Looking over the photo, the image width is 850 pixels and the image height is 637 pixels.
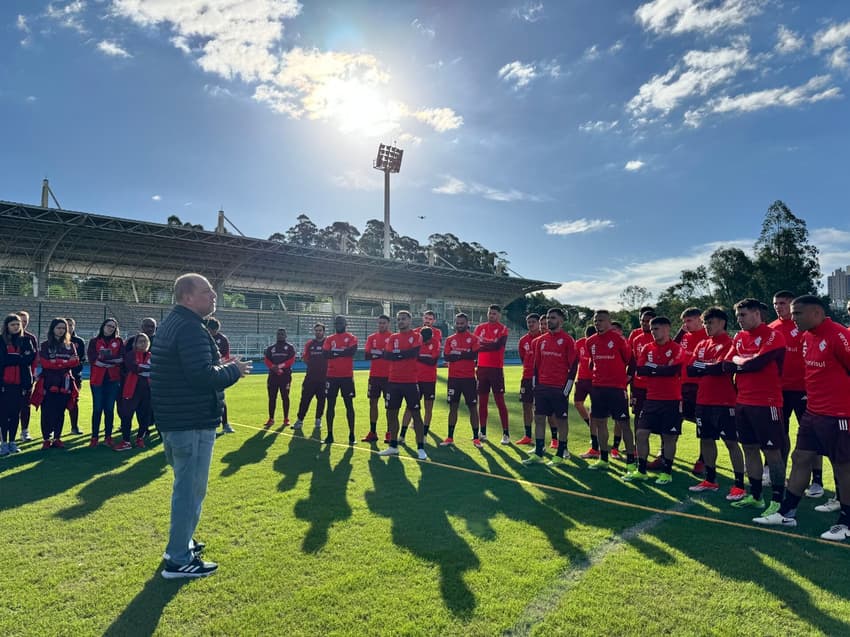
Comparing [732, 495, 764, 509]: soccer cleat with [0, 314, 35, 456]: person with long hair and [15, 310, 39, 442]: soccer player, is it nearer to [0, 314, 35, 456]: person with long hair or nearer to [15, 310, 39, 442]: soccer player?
[15, 310, 39, 442]: soccer player

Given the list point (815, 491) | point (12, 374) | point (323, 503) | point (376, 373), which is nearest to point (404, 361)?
point (376, 373)

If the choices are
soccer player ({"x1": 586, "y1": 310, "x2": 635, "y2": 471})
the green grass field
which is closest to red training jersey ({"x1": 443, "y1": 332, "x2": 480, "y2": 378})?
soccer player ({"x1": 586, "y1": 310, "x2": 635, "y2": 471})

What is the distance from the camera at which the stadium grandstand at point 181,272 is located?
95.9 ft

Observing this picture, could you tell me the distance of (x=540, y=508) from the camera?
16.0 feet

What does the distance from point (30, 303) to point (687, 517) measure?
36397mm

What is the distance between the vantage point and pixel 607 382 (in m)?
6.52

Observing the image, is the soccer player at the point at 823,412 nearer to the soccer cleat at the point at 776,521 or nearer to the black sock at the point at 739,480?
the soccer cleat at the point at 776,521

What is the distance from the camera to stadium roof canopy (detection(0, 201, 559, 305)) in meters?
28.3

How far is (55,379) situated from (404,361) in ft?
17.4

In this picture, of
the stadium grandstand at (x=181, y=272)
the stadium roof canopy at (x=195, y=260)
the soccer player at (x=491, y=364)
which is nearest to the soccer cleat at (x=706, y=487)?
the soccer player at (x=491, y=364)

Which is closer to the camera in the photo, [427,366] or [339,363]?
[427,366]

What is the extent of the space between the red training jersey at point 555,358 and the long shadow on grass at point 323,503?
2975 millimetres

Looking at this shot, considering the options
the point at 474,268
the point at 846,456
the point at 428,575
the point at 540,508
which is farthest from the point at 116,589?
the point at 474,268

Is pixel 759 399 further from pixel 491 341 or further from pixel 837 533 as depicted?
pixel 491 341
